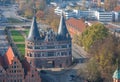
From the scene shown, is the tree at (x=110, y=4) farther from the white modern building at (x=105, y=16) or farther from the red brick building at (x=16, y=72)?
the red brick building at (x=16, y=72)

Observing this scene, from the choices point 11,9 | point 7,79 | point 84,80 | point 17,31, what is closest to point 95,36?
point 84,80

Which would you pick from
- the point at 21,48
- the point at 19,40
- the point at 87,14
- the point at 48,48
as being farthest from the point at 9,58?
the point at 87,14

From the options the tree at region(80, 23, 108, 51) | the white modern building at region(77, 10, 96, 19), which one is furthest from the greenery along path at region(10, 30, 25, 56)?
the white modern building at region(77, 10, 96, 19)

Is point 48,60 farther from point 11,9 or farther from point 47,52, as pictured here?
point 11,9

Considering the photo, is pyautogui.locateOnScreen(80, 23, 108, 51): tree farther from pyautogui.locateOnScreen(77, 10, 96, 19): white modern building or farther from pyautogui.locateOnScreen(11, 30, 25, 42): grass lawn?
pyautogui.locateOnScreen(77, 10, 96, 19): white modern building

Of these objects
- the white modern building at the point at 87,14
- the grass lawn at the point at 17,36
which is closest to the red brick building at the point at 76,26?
the grass lawn at the point at 17,36

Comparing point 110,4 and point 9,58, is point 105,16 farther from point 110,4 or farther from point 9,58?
point 9,58
